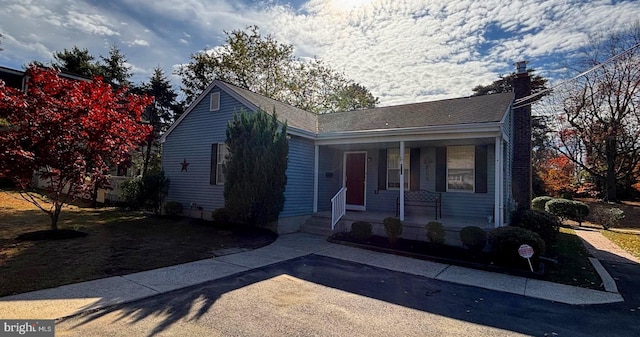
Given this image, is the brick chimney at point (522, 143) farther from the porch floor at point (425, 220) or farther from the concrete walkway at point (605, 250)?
the porch floor at point (425, 220)

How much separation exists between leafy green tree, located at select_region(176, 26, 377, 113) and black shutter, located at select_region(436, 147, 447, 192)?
1693 cm

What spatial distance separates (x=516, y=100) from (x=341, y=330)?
34.8 feet

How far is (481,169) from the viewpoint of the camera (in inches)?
360

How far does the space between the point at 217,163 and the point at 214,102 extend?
7.21ft

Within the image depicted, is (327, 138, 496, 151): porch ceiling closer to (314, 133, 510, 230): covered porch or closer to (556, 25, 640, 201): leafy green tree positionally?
(314, 133, 510, 230): covered porch

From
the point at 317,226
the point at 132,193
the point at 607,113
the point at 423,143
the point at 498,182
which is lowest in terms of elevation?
the point at 317,226

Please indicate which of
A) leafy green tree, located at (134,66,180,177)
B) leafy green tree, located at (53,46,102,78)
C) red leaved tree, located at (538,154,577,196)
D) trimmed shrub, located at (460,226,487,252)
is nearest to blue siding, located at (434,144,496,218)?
trimmed shrub, located at (460,226,487,252)

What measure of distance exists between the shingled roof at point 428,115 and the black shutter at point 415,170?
43.7 inches

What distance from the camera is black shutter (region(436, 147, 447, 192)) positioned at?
968 centimetres

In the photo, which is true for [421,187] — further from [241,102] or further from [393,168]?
[241,102]

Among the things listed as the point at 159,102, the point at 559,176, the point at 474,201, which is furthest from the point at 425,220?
the point at 159,102

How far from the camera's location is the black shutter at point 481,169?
29.8ft

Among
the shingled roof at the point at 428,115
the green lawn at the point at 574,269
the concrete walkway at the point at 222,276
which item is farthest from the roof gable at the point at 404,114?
the concrete walkway at the point at 222,276

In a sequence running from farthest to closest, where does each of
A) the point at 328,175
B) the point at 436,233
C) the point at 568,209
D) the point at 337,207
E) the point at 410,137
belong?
the point at 568,209 → the point at 328,175 → the point at 337,207 → the point at 410,137 → the point at 436,233
